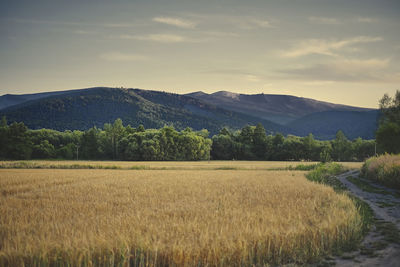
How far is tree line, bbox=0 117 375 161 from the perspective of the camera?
9294 centimetres

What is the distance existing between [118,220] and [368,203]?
13656mm

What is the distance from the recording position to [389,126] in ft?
234

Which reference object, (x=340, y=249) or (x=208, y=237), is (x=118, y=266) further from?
(x=340, y=249)

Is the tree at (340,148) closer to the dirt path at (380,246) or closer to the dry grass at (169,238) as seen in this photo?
the dirt path at (380,246)

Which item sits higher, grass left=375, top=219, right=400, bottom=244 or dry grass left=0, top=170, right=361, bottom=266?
dry grass left=0, top=170, right=361, bottom=266

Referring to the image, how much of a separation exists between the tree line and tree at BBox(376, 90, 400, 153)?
70.6 ft

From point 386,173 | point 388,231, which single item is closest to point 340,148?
point 386,173

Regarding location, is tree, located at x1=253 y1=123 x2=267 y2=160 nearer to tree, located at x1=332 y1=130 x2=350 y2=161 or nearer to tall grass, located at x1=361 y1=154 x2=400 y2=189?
tree, located at x1=332 y1=130 x2=350 y2=161

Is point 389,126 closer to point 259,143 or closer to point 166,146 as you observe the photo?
point 259,143

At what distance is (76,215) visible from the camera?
10.2 m

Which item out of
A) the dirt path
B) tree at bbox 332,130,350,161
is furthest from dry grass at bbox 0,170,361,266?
tree at bbox 332,130,350,161

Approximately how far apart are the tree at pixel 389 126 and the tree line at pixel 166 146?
21.5 m

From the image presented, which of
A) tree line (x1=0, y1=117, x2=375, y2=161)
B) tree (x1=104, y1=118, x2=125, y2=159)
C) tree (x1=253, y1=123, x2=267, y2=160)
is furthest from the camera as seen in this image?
tree (x1=253, y1=123, x2=267, y2=160)

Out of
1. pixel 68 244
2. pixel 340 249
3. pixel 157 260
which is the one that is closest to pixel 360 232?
pixel 340 249
